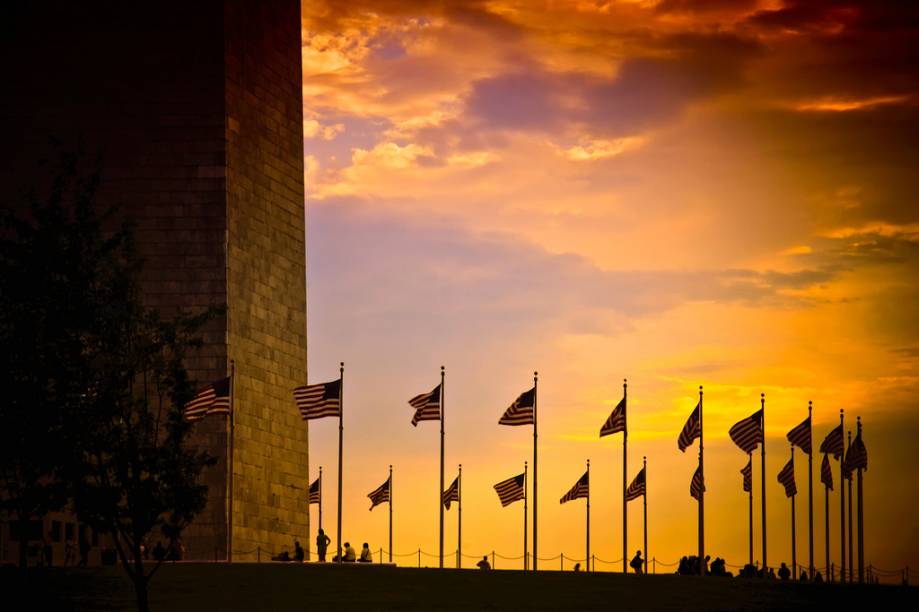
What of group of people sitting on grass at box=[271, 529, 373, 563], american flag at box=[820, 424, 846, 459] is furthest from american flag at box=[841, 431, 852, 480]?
group of people sitting on grass at box=[271, 529, 373, 563]

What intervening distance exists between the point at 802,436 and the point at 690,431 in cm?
732

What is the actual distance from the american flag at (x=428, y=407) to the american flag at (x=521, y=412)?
3293mm

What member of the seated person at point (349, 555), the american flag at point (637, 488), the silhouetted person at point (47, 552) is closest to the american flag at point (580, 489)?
the american flag at point (637, 488)

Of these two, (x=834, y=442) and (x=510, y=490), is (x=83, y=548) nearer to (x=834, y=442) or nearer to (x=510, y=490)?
(x=510, y=490)

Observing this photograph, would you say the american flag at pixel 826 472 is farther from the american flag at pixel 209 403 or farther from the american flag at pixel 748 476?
the american flag at pixel 209 403

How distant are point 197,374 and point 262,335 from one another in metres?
6.08

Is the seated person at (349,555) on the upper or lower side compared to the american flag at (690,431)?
lower

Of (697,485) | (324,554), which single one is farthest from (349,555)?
(697,485)

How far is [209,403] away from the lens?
200 feet

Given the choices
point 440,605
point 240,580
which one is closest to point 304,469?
point 240,580

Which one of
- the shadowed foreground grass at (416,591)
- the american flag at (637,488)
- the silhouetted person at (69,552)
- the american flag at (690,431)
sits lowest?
the shadowed foreground grass at (416,591)

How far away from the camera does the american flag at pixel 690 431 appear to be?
71.3 m

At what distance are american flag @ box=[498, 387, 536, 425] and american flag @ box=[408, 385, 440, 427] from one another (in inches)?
130

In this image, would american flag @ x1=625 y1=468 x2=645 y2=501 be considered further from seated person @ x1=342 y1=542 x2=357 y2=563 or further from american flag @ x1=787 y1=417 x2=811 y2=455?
seated person @ x1=342 y1=542 x2=357 y2=563
